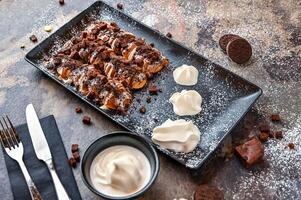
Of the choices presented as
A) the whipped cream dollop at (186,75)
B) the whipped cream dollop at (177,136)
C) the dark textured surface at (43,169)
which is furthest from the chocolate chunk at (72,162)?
the whipped cream dollop at (186,75)

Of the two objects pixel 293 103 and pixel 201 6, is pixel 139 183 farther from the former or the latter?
pixel 201 6

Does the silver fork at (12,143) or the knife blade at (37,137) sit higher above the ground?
the knife blade at (37,137)

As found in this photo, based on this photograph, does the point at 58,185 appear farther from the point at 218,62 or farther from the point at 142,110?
the point at 218,62

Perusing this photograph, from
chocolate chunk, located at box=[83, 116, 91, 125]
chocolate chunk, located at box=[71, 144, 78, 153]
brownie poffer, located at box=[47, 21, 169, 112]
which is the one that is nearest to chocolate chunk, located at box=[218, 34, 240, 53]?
brownie poffer, located at box=[47, 21, 169, 112]

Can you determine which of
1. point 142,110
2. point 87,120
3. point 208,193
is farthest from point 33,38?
point 208,193

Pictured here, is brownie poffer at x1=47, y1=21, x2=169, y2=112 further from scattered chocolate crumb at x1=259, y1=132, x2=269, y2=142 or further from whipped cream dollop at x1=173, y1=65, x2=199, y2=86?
scattered chocolate crumb at x1=259, y1=132, x2=269, y2=142

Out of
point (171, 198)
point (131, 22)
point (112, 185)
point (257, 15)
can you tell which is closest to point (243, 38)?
point (257, 15)

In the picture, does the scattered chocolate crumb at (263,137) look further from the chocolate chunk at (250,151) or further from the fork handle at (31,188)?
the fork handle at (31,188)
